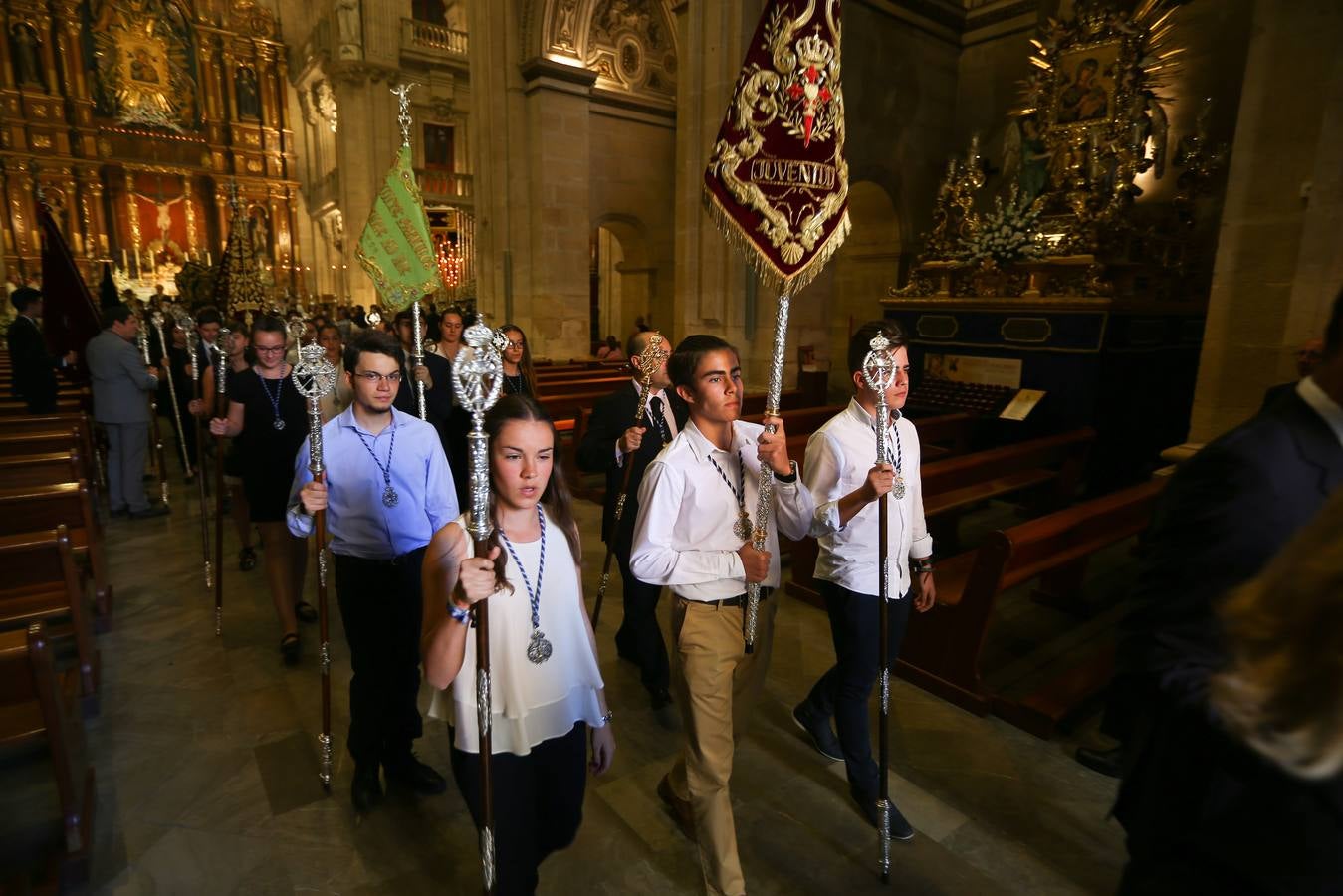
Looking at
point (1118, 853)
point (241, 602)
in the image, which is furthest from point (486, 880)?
point (241, 602)

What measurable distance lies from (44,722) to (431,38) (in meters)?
22.9

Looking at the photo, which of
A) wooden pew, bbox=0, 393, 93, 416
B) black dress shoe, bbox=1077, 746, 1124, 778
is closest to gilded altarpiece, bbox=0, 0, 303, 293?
wooden pew, bbox=0, 393, 93, 416

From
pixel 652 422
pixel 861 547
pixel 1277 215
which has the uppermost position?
pixel 1277 215

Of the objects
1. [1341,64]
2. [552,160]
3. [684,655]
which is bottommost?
[684,655]

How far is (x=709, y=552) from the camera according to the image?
90.7 inches

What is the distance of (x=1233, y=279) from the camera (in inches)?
220

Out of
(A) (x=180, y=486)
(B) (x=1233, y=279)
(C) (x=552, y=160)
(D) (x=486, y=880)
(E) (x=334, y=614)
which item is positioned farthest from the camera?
(C) (x=552, y=160)

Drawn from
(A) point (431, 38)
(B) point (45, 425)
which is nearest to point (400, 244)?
(B) point (45, 425)

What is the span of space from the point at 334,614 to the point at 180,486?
→ 4.68 metres

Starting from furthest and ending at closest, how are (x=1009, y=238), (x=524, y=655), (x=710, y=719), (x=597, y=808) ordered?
(x=1009, y=238)
(x=597, y=808)
(x=710, y=719)
(x=524, y=655)

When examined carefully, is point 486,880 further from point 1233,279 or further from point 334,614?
point 1233,279

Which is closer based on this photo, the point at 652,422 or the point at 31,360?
the point at 652,422

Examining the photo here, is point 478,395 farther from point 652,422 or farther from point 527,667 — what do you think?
point 652,422

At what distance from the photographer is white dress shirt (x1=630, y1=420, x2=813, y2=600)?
7.28ft
